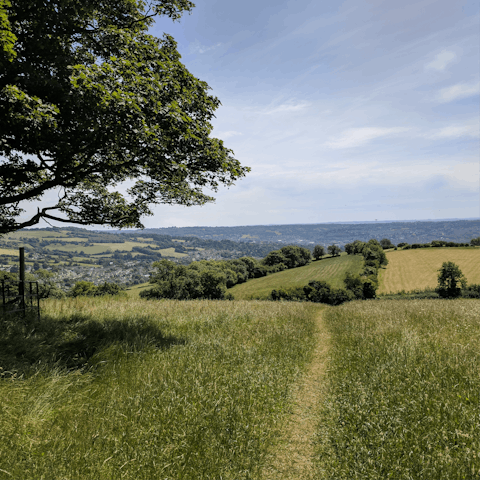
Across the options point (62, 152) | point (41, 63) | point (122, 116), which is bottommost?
point (62, 152)

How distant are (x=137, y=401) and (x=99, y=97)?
672 cm

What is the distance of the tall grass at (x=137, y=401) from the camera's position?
2982 millimetres

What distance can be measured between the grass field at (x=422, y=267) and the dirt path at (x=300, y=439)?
3220 inches

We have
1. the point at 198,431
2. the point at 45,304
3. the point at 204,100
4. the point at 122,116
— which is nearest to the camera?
the point at 198,431

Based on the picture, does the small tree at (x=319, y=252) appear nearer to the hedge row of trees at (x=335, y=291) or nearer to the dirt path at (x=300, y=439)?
the hedge row of trees at (x=335, y=291)

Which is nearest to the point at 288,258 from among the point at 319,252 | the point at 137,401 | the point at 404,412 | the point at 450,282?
the point at 319,252

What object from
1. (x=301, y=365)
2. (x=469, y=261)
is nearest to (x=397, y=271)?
(x=469, y=261)

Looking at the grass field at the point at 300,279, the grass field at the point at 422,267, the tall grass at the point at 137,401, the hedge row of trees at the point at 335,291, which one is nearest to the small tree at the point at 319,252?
the grass field at the point at 300,279

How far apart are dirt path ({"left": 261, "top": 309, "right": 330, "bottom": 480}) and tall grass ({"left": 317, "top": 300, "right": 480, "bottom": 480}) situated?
7.5 inches

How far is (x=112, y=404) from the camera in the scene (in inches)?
160

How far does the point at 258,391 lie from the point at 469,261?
383ft

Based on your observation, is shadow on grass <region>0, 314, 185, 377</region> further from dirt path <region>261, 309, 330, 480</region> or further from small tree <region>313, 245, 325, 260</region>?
small tree <region>313, 245, 325, 260</region>

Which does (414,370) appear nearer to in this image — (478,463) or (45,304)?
(478,463)

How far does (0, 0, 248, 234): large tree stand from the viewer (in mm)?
5949
